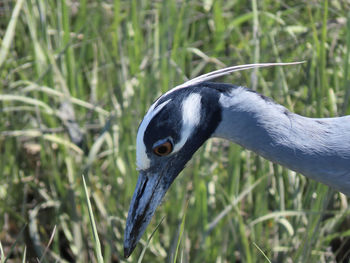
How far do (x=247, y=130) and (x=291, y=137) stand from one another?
0.43 feet

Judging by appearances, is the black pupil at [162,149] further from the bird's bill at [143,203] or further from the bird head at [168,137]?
the bird's bill at [143,203]

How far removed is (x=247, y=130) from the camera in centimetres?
190

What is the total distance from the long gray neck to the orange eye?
0.65 feet

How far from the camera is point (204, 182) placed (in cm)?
267

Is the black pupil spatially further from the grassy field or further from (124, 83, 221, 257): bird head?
the grassy field

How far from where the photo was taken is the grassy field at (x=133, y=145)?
2.60 m

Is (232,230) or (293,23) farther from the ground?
(293,23)

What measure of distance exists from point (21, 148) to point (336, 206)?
1.56m

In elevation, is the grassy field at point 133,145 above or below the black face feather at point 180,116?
below

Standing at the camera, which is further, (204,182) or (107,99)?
(107,99)

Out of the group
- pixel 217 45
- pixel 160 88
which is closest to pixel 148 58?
pixel 160 88

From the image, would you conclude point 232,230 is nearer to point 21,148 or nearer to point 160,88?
point 160,88

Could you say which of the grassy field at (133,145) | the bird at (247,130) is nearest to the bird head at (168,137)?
the bird at (247,130)

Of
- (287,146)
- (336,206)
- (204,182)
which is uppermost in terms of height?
(287,146)
